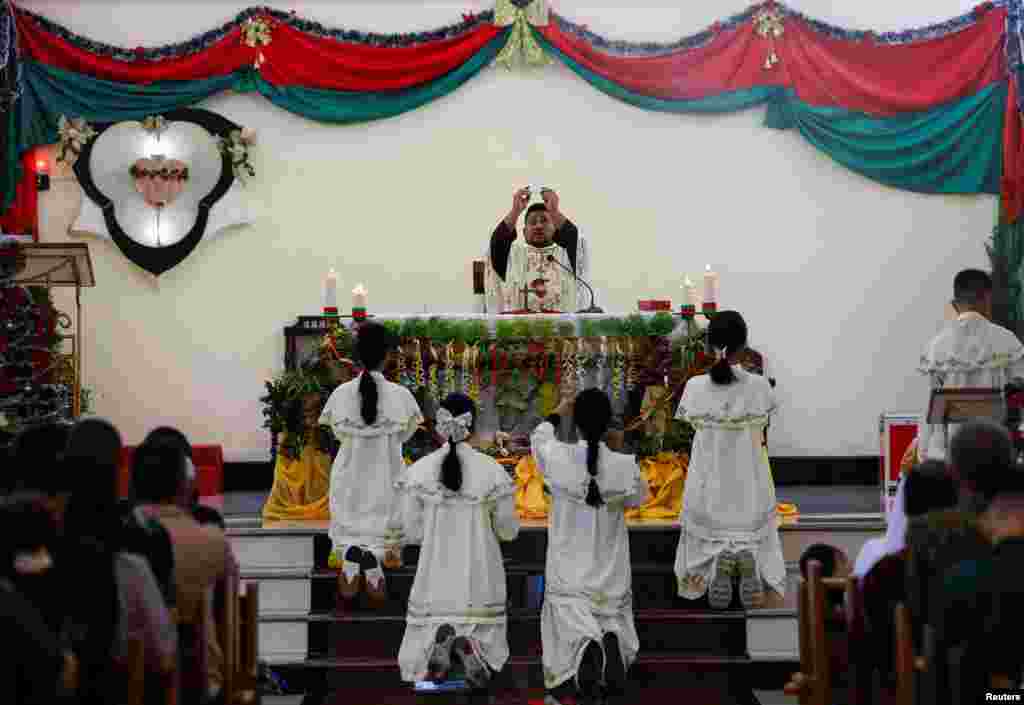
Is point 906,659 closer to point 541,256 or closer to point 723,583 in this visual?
point 723,583

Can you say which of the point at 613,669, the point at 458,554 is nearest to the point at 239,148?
the point at 458,554

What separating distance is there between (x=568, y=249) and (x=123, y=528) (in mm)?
6752

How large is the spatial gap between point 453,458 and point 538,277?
136 inches

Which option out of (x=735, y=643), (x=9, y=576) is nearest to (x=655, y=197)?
(x=735, y=643)

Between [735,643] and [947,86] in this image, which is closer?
[735,643]

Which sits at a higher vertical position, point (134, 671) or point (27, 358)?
point (27, 358)

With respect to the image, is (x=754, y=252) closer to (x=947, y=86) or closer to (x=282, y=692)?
(x=947, y=86)

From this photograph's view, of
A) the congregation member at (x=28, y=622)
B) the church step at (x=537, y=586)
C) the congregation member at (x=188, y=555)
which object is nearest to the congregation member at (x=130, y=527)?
the congregation member at (x=188, y=555)

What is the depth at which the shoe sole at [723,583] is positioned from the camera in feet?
30.0

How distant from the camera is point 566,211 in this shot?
1413cm

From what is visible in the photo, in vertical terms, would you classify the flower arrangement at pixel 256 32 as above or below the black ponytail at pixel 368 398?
above

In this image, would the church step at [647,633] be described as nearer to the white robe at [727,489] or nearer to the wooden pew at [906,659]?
the white robe at [727,489]

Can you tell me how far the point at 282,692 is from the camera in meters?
9.13

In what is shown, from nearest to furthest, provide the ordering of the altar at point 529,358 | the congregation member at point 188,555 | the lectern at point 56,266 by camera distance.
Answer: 1. the congregation member at point 188,555
2. the altar at point 529,358
3. the lectern at point 56,266
